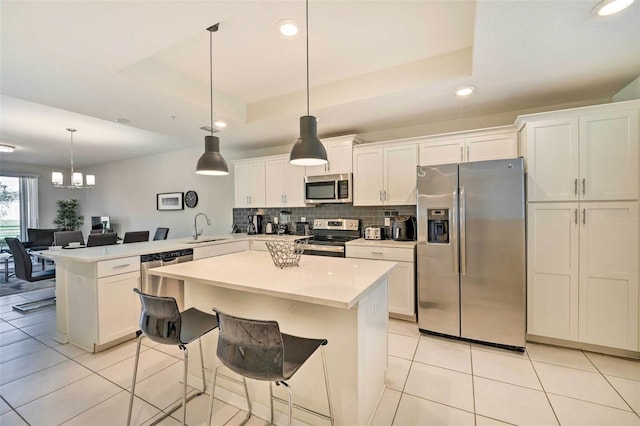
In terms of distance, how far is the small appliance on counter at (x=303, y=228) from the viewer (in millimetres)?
4422

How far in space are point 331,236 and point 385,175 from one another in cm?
123

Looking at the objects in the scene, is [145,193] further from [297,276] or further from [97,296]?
[297,276]

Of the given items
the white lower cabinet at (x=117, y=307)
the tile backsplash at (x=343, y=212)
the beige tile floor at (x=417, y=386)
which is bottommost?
the beige tile floor at (x=417, y=386)

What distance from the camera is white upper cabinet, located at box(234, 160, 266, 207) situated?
4.53m

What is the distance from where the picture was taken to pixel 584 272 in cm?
243

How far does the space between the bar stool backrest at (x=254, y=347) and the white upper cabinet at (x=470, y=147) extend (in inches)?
110

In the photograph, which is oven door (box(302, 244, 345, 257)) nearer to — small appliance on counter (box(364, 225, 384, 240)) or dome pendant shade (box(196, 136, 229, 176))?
small appliance on counter (box(364, 225, 384, 240))

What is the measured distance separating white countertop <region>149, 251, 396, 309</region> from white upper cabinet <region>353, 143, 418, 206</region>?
162 centimetres

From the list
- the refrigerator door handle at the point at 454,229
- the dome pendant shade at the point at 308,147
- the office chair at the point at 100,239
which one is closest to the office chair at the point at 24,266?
the office chair at the point at 100,239

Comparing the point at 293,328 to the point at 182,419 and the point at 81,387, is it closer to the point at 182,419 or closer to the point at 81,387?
the point at 182,419

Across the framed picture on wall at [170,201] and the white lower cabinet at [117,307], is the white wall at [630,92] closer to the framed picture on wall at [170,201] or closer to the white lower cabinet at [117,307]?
the white lower cabinet at [117,307]

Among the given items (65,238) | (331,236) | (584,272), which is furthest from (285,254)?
(65,238)

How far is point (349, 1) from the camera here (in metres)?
1.82

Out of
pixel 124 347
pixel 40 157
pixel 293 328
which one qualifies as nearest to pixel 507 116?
pixel 293 328
